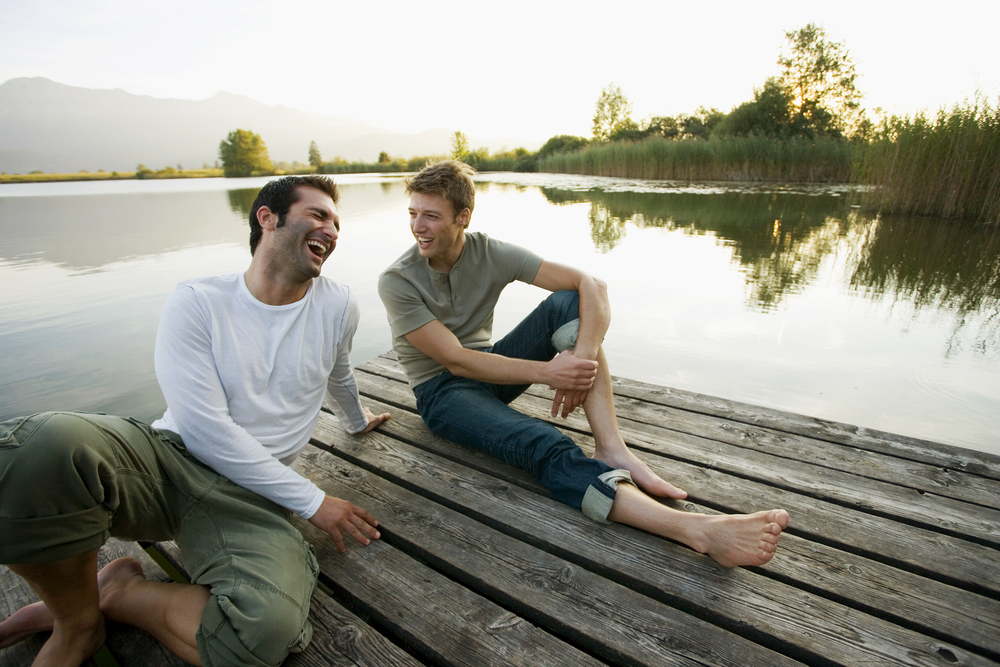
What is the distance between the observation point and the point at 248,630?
102cm

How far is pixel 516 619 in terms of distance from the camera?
3.87 feet

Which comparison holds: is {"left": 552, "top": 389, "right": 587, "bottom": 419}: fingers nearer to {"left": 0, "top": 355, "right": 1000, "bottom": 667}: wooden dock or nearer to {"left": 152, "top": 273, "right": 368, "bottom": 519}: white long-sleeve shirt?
{"left": 0, "top": 355, "right": 1000, "bottom": 667}: wooden dock

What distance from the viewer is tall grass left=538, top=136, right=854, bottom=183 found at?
45.7 ft

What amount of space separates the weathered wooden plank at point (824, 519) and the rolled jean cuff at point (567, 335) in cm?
40

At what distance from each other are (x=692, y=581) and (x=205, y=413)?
51.6 inches

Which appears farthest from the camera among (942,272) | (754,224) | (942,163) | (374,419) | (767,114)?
(767,114)

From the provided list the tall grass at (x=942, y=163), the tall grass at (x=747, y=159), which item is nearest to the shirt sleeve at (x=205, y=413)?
the tall grass at (x=942, y=163)

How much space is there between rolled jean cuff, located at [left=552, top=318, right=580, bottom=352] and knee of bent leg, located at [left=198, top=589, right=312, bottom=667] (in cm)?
122

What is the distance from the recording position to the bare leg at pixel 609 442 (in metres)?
1.59

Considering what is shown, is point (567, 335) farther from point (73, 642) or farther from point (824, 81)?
point (824, 81)

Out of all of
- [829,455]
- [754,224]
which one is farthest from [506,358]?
[754,224]

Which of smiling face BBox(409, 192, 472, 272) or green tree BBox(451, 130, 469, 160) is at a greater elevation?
green tree BBox(451, 130, 469, 160)

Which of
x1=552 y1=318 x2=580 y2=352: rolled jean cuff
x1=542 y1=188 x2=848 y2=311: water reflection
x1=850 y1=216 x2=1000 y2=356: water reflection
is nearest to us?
x1=552 y1=318 x2=580 y2=352: rolled jean cuff

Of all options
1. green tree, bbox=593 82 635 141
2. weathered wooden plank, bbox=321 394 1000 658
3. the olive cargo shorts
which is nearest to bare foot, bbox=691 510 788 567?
weathered wooden plank, bbox=321 394 1000 658
